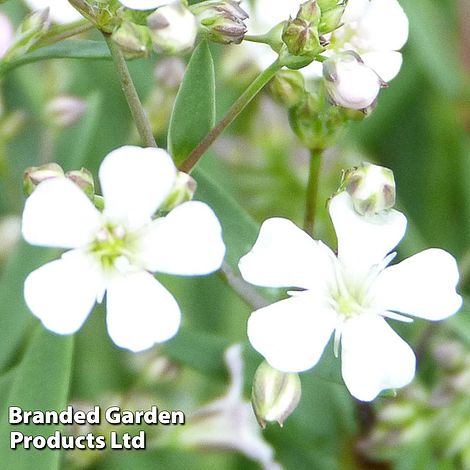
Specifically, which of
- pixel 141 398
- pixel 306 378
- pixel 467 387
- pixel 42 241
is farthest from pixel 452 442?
pixel 42 241

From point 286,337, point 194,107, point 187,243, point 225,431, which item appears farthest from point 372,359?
point 225,431

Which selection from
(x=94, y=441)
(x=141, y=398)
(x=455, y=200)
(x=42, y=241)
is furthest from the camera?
(x=455, y=200)

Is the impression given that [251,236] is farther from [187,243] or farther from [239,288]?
[187,243]

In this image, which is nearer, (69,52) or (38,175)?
(38,175)

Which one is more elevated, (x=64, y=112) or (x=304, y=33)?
(x=304, y=33)

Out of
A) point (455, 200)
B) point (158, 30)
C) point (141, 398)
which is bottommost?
point (455, 200)

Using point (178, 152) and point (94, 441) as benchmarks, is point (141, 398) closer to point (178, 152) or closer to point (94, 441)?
point (94, 441)
